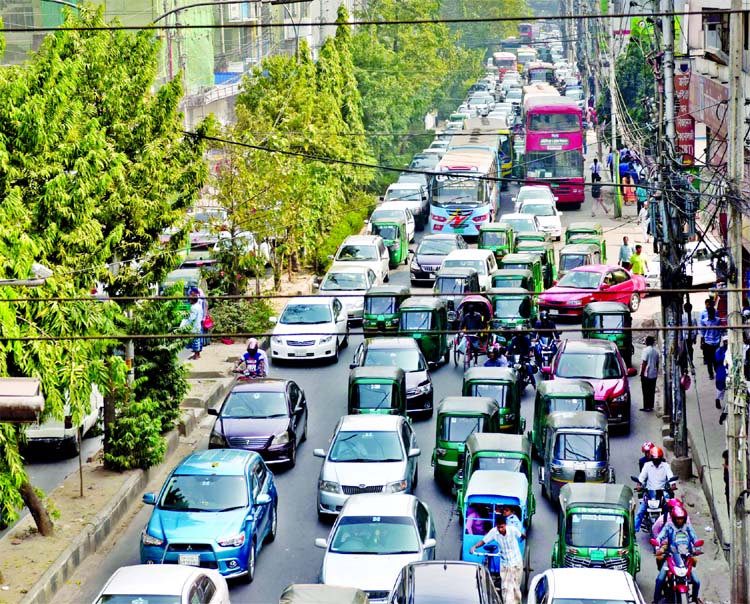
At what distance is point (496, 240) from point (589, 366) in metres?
16.4

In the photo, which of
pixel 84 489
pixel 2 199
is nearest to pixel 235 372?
pixel 84 489

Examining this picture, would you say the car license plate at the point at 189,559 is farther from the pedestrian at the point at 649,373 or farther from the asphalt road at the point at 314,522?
the pedestrian at the point at 649,373

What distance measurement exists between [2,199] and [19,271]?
5.28ft

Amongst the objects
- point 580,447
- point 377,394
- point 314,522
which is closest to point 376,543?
point 314,522

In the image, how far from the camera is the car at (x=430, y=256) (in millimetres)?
42781

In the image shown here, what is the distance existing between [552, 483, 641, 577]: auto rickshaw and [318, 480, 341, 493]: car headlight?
4211mm

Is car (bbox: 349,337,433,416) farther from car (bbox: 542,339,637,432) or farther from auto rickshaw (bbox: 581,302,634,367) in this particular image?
auto rickshaw (bbox: 581,302,634,367)

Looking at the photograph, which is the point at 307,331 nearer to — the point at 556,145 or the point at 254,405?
the point at 254,405

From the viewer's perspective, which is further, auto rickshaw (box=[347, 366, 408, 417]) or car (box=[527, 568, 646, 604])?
auto rickshaw (box=[347, 366, 408, 417])

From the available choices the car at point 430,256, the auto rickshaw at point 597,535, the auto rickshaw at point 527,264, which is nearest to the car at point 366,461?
the auto rickshaw at point 597,535

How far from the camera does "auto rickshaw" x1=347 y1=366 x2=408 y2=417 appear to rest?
89.2 ft

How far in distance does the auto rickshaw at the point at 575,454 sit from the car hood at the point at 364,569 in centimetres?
511

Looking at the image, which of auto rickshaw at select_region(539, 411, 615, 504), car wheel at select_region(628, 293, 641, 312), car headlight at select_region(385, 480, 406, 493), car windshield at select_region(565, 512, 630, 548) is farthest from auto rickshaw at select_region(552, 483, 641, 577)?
car wheel at select_region(628, 293, 641, 312)

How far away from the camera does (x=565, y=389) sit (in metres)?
26.2
